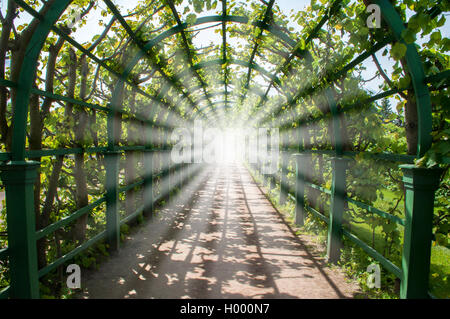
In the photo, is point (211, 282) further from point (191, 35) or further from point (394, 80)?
point (191, 35)

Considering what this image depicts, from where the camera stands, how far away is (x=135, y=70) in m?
5.76

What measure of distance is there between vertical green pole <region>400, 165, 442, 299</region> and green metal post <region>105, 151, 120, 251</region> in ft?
13.8

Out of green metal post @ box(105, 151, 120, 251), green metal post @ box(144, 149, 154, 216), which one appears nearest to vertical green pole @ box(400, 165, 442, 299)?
green metal post @ box(105, 151, 120, 251)

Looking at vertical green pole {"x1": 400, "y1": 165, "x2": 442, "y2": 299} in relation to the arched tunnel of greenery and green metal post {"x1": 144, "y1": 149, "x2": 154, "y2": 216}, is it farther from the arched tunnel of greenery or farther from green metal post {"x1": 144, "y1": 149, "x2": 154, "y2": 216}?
green metal post {"x1": 144, "y1": 149, "x2": 154, "y2": 216}

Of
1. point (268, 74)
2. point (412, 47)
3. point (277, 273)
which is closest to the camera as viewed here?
point (412, 47)

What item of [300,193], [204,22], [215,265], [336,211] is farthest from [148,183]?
[336,211]

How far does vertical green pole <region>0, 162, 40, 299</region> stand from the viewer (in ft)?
7.87

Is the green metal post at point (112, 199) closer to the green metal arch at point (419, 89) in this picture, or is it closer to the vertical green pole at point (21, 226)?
the vertical green pole at point (21, 226)

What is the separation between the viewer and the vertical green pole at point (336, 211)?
175 inches

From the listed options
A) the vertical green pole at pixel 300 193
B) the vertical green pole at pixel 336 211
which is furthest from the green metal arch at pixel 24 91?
the vertical green pole at pixel 300 193

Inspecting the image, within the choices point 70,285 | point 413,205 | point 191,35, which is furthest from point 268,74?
point 70,285

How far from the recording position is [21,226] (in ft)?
8.07
